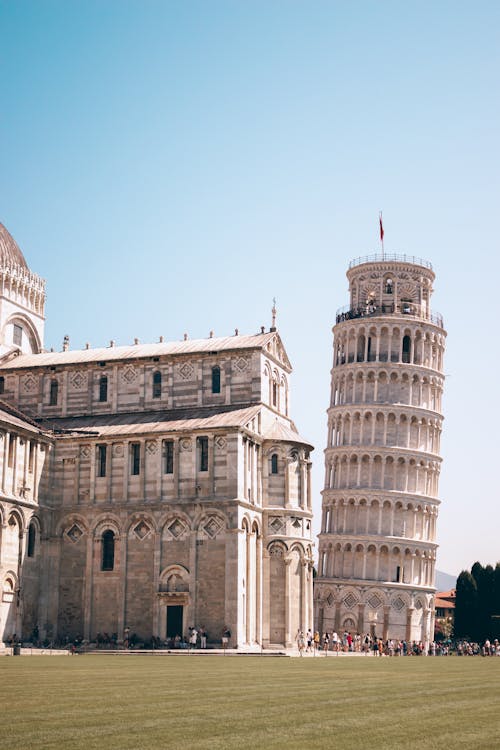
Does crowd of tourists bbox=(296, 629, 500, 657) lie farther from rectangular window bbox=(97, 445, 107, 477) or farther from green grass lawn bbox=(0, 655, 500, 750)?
green grass lawn bbox=(0, 655, 500, 750)

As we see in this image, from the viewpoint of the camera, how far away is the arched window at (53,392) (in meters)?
73.4

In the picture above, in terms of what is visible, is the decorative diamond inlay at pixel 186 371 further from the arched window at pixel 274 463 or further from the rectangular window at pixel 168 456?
the arched window at pixel 274 463

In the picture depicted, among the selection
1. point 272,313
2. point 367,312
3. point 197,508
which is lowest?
point 197,508

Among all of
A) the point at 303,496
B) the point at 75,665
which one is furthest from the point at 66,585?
the point at 75,665

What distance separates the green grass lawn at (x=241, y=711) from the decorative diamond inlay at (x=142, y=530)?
31.8 m

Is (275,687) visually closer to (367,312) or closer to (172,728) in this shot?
(172,728)

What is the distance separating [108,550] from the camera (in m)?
66.1

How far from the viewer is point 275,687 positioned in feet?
90.7

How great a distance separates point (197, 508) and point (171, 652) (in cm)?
925

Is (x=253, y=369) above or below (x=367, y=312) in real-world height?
below

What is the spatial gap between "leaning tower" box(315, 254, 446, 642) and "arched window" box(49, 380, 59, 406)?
36179 mm

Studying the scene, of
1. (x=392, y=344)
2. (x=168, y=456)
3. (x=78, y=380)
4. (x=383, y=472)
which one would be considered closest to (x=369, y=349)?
(x=392, y=344)

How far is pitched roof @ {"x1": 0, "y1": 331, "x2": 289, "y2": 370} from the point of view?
70500 mm

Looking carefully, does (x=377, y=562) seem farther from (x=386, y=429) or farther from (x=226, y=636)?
(x=226, y=636)
